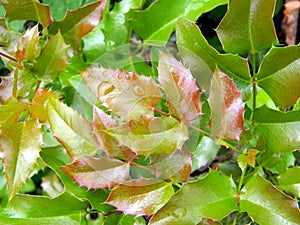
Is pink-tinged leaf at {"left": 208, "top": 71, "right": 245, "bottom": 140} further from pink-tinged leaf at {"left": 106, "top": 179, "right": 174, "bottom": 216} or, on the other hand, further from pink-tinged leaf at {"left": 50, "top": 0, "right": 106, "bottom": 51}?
pink-tinged leaf at {"left": 50, "top": 0, "right": 106, "bottom": 51}

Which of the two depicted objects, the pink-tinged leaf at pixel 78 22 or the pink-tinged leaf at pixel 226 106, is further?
the pink-tinged leaf at pixel 78 22

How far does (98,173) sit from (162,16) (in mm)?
315

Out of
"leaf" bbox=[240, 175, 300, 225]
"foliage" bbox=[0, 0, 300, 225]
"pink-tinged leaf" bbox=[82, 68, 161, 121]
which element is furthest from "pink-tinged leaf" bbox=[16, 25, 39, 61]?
"leaf" bbox=[240, 175, 300, 225]

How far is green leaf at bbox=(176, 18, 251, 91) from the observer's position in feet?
1.87

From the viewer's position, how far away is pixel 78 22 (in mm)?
675

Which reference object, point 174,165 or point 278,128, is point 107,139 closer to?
point 174,165

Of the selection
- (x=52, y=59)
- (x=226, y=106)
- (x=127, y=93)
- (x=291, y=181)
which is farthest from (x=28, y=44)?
(x=291, y=181)

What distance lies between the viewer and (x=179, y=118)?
1.77 ft

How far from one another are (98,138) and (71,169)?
0.16 feet

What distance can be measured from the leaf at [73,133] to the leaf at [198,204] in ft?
0.38

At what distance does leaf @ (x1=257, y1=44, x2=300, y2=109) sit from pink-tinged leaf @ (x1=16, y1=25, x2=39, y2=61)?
29 cm

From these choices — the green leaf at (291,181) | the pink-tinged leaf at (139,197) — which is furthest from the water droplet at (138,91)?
the green leaf at (291,181)

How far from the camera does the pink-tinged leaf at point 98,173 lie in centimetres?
55

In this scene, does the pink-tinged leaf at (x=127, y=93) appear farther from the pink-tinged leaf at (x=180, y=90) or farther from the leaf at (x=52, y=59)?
the leaf at (x=52, y=59)
